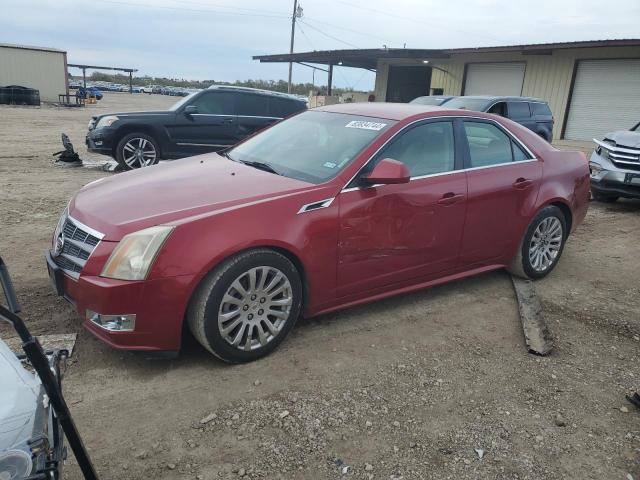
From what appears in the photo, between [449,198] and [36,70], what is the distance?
35.9 metres

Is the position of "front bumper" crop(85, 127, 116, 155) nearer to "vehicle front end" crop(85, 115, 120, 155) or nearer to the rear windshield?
"vehicle front end" crop(85, 115, 120, 155)

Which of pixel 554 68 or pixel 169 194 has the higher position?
pixel 554 68

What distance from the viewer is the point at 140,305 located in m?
3.00

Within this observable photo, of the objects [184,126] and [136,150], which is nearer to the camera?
[136,150]

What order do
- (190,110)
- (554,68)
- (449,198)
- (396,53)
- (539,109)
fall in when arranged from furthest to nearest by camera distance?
1. (396,53)
2. (554,68)
3. (539,109)
4. (190,110)
5. (449,198)

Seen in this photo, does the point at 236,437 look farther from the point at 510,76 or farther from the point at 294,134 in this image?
the point at 510,76

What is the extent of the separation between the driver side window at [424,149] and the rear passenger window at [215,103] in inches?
265

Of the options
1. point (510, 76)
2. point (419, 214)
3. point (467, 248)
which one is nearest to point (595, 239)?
point (467, 248)

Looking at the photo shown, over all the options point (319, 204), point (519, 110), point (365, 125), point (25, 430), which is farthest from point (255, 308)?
point (519, 110)

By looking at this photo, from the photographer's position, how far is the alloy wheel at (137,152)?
9.73 metres

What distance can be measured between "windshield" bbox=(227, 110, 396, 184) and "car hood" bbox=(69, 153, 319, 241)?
0.20 m

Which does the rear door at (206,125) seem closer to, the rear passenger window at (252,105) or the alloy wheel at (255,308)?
the rear passenger window at (252,105)

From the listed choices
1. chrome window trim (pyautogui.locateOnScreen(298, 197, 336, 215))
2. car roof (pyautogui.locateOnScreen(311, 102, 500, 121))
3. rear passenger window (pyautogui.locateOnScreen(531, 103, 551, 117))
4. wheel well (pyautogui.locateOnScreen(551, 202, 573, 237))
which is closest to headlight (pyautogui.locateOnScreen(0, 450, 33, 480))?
chrome window trim (pyautogui.locateOnScreen(298, 197, 336, 215))

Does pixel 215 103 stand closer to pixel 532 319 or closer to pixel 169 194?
pixel 169 194
